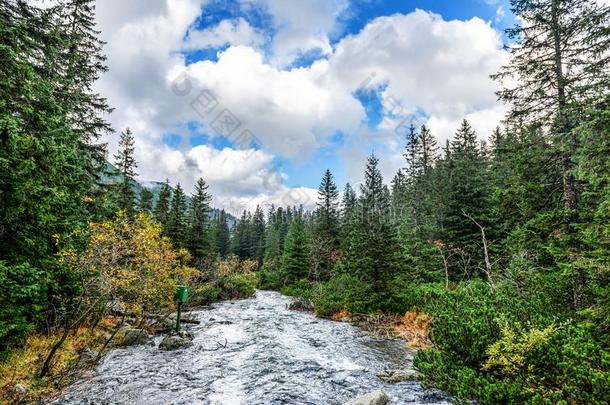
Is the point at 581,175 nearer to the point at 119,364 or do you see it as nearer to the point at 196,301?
the point at 119,364

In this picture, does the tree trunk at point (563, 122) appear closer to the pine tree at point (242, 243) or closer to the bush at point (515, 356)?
the bush at point (515, 356)

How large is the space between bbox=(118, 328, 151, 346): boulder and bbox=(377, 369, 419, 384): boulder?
30.9 ft

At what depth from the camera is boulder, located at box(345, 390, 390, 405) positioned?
7102 millimetres

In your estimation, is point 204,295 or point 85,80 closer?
point 85,80

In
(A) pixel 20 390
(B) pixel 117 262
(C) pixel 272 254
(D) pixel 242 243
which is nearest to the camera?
(A) pixel 20 390

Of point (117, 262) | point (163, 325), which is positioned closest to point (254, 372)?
point (117, 262)

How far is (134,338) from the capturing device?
13.1 meters

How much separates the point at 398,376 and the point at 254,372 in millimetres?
4189

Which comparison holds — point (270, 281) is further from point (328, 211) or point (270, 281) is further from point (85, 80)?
point (85, 80)

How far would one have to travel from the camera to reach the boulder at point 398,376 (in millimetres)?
8875

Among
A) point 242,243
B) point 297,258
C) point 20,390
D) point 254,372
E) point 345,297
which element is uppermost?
point 242,243

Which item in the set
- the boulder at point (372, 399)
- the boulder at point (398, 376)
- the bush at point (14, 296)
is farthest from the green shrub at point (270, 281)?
the boulder at point (372, 399)

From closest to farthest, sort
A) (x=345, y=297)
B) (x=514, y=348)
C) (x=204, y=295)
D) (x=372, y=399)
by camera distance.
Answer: (x=514, y=348) → (x=372, y=399) → (x=345, y=297) → (x=204, y=295)

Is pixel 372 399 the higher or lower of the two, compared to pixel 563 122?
lower
